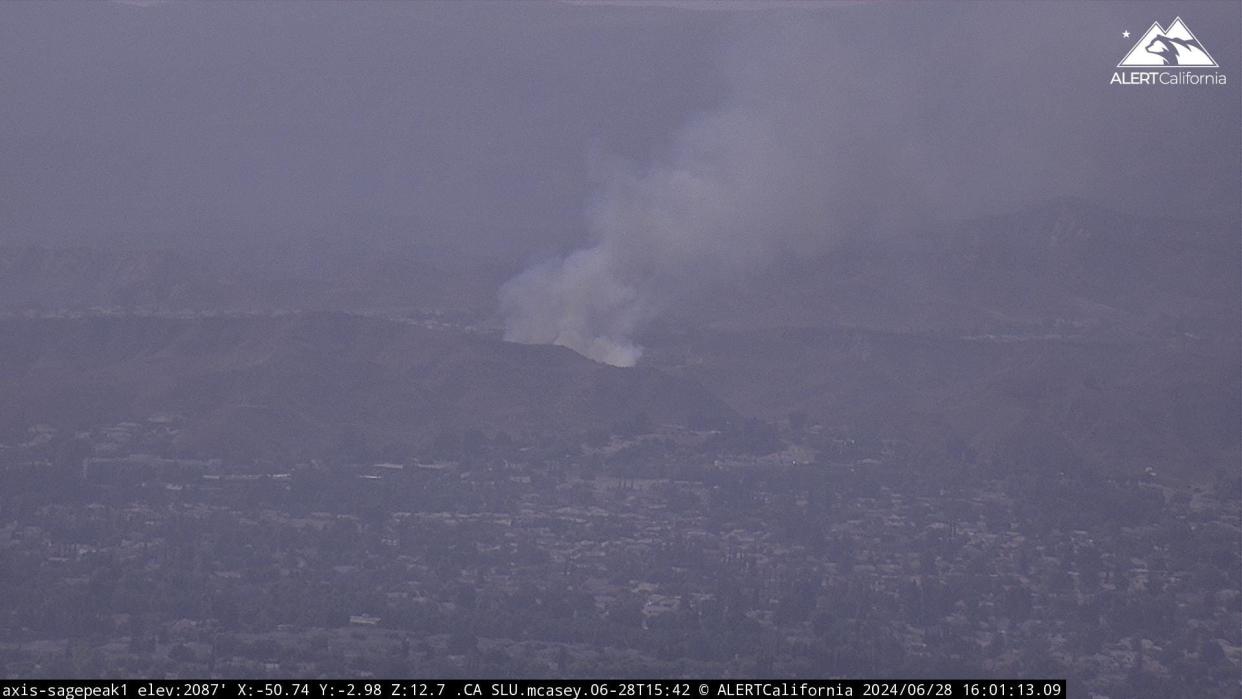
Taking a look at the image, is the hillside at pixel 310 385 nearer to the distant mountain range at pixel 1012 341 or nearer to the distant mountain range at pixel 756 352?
the distant mountain range at pixel 756 352

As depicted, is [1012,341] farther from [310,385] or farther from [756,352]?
[310,385]

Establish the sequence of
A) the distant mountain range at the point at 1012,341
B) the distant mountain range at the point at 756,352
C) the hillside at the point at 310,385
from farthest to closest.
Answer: the distant mountain range at the point at 1012,341, the distant mountain range at the point at 756,352, the hillside at the point at 310,385

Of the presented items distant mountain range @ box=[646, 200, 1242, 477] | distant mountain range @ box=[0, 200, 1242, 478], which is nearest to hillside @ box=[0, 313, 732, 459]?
distant mountain range @ box=[0, 200, 1242, 478]

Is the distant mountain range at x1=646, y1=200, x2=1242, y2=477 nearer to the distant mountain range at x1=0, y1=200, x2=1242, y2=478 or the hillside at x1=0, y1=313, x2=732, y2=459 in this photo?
the distant mountain range at x1=0, y1=200, x2=1242, y2=478

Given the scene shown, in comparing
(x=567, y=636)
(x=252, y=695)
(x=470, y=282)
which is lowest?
(x=252, y=695)

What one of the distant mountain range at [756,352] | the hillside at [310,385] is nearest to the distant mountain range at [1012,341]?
the distant mountain range at [756,352]

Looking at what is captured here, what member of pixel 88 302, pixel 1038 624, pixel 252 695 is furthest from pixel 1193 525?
pixel 88 302

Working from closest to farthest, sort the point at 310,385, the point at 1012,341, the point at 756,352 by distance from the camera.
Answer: the point at 310,385 < the point at 756,352 < the point at 1012,341

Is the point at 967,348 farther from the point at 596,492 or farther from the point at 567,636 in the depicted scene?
the point at 567,636

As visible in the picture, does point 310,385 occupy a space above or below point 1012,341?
below

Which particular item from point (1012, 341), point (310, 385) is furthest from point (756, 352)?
point (310, 385)

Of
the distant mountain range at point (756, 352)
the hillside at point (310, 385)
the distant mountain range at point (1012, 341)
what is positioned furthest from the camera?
the distant mountain range at point (1012, 341)
